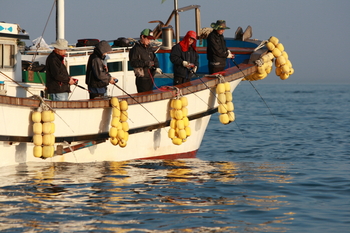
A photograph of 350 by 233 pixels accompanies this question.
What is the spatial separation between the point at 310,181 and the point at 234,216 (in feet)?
10.4

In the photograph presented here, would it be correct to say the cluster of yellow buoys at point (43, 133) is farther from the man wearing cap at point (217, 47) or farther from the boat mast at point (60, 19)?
the boat mast at point (60, 19)

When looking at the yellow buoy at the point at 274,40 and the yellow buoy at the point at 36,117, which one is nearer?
the yellow buoy at the point at 36,117

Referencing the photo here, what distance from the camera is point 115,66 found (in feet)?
44.6

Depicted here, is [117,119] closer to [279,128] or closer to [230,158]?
[230,158]

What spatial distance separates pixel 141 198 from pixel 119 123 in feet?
6.47

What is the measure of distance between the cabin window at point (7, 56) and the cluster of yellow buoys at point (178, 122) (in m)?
3.26

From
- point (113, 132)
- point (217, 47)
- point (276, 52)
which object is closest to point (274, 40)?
point (276, 52)

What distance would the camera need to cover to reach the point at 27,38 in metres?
11.7

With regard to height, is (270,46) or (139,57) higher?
(270,46)

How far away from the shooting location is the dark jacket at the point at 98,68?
10852 mm

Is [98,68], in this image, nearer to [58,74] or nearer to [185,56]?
[58,74]

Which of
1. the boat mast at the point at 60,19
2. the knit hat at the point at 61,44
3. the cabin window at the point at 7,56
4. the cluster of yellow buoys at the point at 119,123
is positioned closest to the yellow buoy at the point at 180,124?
the cluster of yellow buoys at the point at 119,123

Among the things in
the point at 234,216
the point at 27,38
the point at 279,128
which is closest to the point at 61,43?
the point at 27,38

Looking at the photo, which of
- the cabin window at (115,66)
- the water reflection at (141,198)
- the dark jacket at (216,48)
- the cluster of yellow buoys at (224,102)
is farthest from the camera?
the cabin window at (115,66)
